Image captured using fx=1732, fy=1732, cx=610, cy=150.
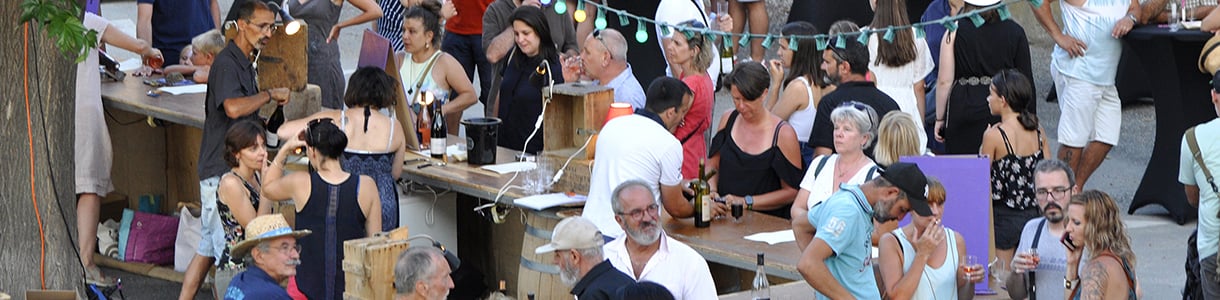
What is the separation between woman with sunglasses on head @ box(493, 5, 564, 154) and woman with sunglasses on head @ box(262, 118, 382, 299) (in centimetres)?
193

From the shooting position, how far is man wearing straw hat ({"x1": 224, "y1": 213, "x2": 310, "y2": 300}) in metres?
6.97

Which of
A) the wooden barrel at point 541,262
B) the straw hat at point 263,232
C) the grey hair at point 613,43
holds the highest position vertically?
the grey hair at point 613,43

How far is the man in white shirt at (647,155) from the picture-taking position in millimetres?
7582

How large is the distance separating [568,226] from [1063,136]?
5.47 meters

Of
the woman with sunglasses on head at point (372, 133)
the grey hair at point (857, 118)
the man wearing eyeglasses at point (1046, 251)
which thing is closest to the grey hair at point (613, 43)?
the woman with sunglasses on head at point (372, 133)

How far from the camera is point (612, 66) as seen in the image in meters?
9.41

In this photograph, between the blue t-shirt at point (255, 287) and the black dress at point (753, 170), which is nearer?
the blue t-shirt at point (255, 287)

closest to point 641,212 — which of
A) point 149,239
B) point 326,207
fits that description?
point 326,207

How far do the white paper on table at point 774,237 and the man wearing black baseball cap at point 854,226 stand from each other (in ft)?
3.15

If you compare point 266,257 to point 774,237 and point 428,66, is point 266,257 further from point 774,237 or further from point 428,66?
point 428,66

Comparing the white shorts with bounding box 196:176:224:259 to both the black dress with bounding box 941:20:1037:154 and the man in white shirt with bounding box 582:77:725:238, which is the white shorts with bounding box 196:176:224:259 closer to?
the man in white shirt with bounding box 582:77:725:238

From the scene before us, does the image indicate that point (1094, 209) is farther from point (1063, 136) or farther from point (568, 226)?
point (1063, 136)

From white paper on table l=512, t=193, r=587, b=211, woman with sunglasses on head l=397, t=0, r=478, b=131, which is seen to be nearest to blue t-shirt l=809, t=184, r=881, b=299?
white paper on table l=512, t=193, r=587, b=211

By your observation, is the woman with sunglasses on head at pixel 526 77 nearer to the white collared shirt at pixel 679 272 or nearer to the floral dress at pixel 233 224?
the floral dress at pixel 233 224
